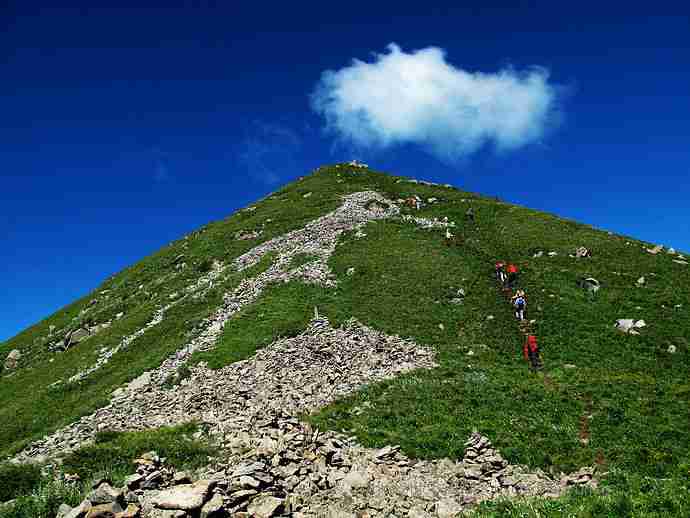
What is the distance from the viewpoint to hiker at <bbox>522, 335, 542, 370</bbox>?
32.3 meters

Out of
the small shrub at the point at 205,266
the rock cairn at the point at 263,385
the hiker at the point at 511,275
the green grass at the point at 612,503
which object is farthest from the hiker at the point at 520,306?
the small shrub at the point at 205,266

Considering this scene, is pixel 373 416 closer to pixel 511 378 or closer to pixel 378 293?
pixel 511 378

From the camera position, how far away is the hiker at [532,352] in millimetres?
32344

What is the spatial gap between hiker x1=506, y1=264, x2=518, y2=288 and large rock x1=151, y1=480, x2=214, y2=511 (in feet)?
119

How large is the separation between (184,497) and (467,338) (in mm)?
25962

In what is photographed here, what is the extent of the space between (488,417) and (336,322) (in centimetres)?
1715

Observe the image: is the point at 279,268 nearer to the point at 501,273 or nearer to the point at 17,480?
the point at 501,273

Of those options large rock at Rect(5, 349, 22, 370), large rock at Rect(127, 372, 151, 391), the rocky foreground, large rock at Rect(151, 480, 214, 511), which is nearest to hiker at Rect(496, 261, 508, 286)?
the rocky foreground

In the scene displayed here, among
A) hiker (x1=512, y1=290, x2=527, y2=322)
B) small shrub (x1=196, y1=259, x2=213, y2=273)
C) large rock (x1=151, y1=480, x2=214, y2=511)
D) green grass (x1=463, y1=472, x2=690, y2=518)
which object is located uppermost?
small shrub (x1=196, y1=259, x2=213, y2=273)

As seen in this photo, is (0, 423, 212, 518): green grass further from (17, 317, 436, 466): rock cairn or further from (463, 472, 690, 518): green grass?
(463, 472, 690, 518): green grass

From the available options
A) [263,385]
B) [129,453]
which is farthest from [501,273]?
[129,453]

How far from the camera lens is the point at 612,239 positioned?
55.7 metres

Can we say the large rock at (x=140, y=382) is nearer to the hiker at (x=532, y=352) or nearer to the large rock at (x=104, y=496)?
the large rock at (x=104, y=496)

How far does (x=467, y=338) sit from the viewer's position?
36.7 meters
